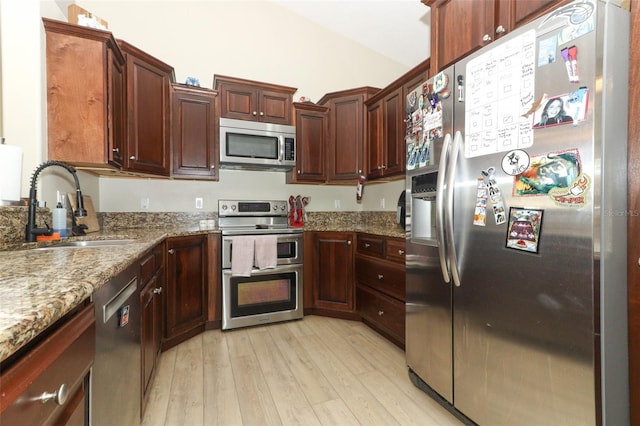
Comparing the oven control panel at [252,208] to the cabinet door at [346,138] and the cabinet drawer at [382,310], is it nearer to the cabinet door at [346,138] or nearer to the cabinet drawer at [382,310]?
the cabinet door at [346,138]

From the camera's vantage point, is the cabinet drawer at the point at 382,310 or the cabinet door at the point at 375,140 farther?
the cabinet door at the point at 375,140

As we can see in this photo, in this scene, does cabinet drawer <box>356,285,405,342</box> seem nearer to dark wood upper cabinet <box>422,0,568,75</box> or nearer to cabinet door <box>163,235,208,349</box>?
cabinet door <box>163,235,208,349</box>

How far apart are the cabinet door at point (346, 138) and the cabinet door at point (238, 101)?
2.70ft

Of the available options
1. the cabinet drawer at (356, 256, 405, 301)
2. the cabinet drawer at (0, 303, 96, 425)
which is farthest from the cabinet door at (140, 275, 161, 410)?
the cabinet drawer at (356, 256, 405, 301)

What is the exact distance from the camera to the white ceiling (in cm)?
274

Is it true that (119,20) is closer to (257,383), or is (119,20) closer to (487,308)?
(257,383)

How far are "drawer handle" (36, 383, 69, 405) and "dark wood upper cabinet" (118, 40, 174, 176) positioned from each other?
200 cm

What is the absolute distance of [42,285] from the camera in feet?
2.16

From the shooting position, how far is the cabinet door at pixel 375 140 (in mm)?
2818

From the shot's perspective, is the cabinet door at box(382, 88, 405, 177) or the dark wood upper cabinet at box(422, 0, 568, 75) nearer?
the dark wood upper cabinet at box(422, 0, 568, 75)

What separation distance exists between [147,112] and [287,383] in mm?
2274

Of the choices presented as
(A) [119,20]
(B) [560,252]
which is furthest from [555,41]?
(A) [119,20]

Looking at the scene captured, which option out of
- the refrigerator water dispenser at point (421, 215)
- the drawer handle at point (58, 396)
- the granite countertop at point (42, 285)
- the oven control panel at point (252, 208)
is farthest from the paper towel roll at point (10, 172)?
Result: the refrigerator water dispenser at point (421, 215)

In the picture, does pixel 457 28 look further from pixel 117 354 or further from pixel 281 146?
pixel 117 354
